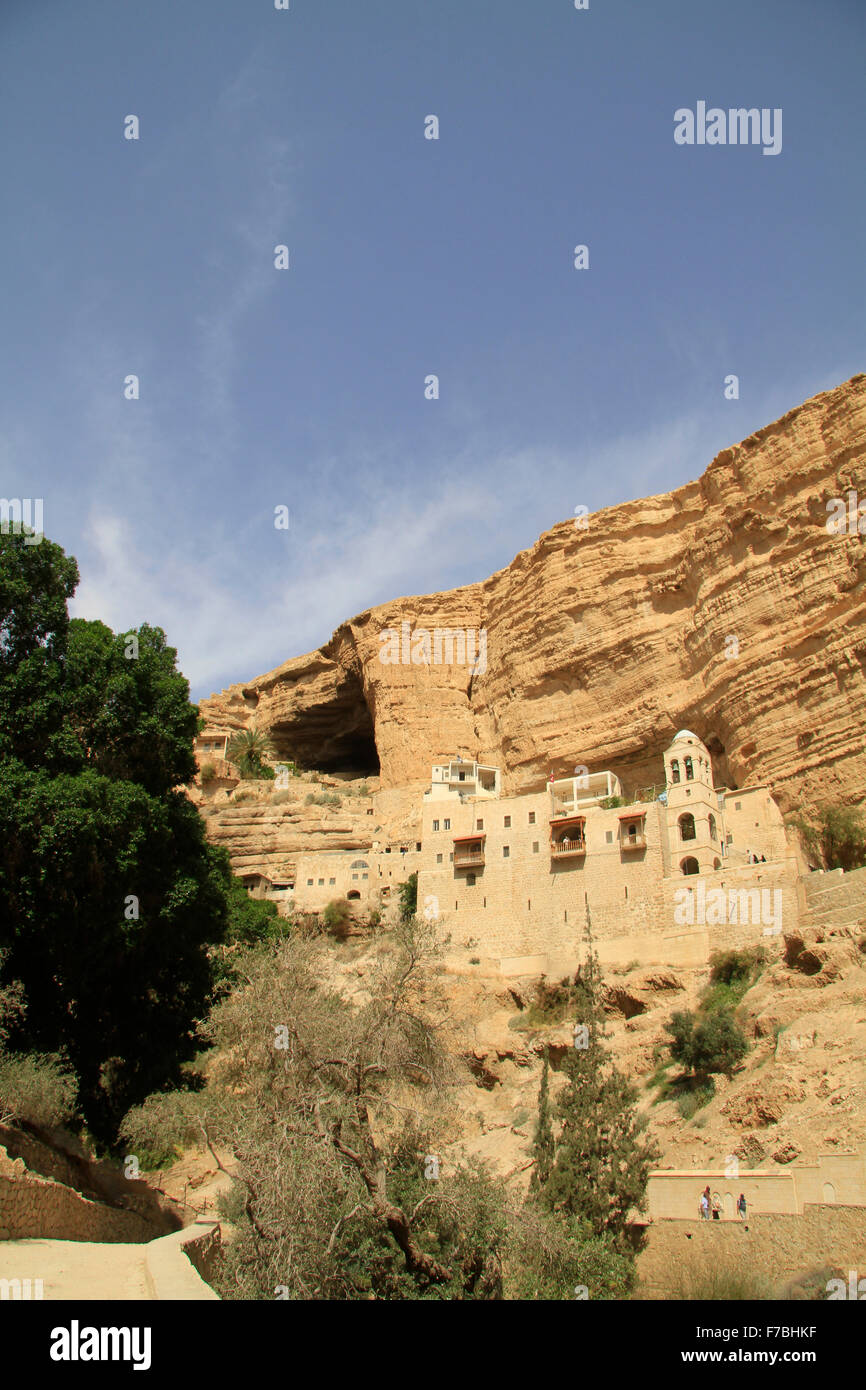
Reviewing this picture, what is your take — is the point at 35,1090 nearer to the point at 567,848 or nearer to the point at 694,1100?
the point at 694,1100

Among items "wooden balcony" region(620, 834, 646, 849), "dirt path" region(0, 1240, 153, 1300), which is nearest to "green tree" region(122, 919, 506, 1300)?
"dirt path" region(0, 1240, 153, 1300)

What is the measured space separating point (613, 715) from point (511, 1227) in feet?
103

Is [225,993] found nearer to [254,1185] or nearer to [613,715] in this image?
[254,1185]

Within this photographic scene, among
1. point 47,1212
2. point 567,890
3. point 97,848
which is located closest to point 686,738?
point 567,890

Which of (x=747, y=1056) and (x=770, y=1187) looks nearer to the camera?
(x=770, y=1187)

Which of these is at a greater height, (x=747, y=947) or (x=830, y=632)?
(x=830, y=632)

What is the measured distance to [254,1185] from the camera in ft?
50.2

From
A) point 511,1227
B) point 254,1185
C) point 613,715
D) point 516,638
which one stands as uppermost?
point 516,638

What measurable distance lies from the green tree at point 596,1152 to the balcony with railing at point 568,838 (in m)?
11.9

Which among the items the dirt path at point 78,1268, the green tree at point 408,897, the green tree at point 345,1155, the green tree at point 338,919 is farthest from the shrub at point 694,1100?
the green tree at point 338,919

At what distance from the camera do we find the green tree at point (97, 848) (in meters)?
21.6

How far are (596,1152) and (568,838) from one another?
53.3 feet

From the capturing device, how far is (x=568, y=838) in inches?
1452
